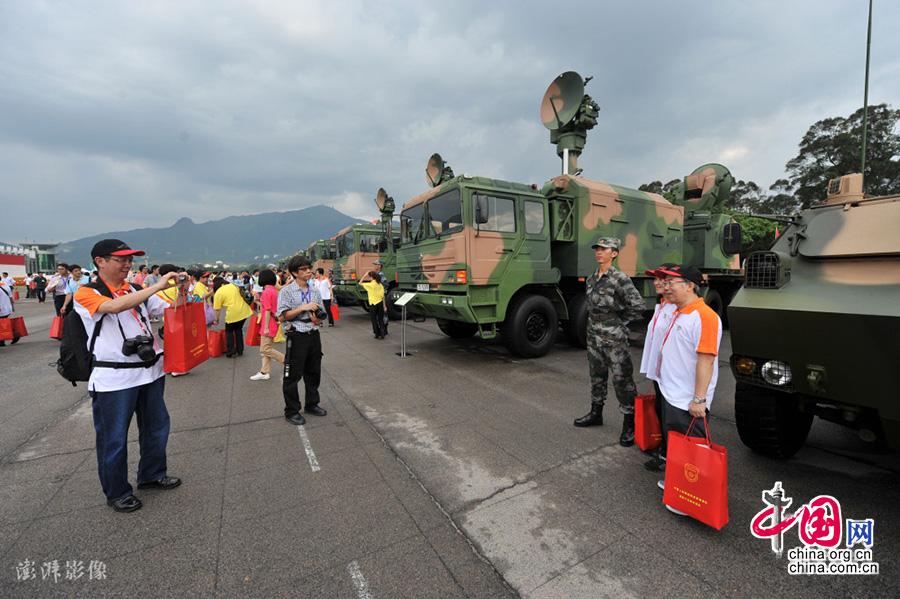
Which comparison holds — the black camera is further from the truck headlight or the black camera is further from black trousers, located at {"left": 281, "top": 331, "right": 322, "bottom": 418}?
the truck headlight

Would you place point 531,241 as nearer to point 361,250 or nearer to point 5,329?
→ point 361,250

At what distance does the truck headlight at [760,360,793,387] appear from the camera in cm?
248

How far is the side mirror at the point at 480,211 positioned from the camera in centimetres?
575

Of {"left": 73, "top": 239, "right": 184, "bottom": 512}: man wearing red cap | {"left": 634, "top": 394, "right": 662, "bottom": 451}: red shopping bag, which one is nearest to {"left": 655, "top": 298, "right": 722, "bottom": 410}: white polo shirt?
{"left": 634, "top": 394, "right": 662, "bottom": 451}: red shopping bag

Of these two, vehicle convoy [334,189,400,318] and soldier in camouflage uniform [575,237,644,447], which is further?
vehicle convoy [334,189,400,318]

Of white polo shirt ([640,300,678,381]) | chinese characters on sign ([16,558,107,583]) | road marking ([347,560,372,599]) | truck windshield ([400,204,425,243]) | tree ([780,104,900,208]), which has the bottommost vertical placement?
road marking ([347,560,372,599])

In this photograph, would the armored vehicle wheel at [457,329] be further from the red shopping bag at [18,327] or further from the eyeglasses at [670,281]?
the red shopping bag at [18,327]

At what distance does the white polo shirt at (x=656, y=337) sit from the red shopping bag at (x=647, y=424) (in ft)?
0.95

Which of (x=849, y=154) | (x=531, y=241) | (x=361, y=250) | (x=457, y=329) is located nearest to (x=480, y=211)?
(x=531, y=241)

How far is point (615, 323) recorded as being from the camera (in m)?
3.35

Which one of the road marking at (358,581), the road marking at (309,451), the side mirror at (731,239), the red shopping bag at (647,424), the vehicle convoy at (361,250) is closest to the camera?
the road marking at (358,581)

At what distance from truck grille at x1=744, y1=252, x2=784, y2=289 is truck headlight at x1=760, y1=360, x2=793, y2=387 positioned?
553mm

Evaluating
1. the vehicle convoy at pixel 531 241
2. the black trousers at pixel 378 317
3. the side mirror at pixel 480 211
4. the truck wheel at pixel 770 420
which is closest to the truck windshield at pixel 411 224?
the vehicle convoy at pixel 531 241

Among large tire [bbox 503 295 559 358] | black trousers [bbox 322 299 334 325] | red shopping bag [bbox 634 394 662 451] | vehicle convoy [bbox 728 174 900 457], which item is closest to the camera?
vehicle convoy [bbox 728 174 900 457]
